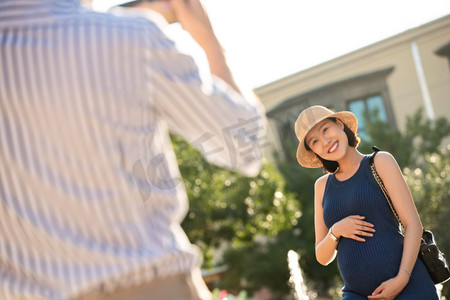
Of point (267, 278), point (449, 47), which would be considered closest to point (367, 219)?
point (267, 278)

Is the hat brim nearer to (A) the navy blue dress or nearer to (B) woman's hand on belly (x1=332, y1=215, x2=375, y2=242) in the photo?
(A) the navy blue dress

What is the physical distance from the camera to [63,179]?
1.19 meters

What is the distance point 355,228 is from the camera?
3.06 m

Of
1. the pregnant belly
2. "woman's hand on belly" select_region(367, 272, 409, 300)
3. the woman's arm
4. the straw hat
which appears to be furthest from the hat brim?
"woman's hand on belly" select_region(367, 272, 409, 300)

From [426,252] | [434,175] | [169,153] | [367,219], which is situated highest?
[169,153]

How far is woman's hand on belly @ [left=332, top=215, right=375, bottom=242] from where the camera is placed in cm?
305

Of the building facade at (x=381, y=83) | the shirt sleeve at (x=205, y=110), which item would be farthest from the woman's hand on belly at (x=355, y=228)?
the building facade at (x=381, y=83)

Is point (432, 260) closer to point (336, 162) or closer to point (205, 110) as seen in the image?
point (336, 162)

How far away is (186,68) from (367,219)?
2030mm

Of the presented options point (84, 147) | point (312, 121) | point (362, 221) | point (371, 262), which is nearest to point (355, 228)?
point (362, 221)

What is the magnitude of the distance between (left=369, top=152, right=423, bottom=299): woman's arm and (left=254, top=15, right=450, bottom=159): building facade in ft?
48.0

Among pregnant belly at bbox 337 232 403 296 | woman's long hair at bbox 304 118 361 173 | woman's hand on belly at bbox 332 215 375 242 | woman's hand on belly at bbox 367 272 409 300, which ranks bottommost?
woman's hand on belly at bbox 367 272 409 300

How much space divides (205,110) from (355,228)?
1968 mm

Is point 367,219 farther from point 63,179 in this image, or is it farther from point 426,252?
point 63,179
